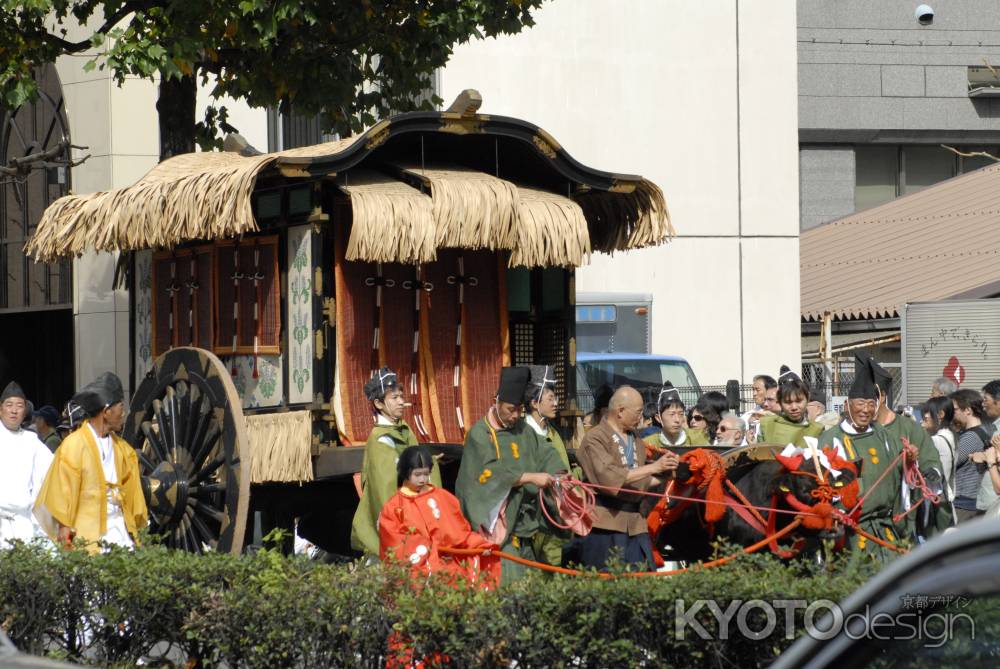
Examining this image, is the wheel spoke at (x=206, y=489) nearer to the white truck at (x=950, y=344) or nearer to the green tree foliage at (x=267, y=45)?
the green tree foliage at (x=267, y=45)

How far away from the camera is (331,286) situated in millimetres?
9469

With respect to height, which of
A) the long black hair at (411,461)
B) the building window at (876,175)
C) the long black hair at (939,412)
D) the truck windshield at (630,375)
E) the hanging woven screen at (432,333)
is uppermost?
the building window at (876,175)

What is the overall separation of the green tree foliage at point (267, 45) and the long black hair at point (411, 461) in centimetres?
446

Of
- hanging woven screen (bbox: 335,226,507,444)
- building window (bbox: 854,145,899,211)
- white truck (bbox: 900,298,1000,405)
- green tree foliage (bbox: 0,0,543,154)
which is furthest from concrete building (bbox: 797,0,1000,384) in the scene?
hanging woven screen (bbox: 335,226,507,444)

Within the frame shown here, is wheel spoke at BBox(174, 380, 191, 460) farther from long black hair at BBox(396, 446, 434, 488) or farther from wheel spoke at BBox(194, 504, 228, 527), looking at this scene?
long black hair at BBox(396, 446, 434, 488)

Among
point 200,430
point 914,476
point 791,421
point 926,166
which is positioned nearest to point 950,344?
point 791,421

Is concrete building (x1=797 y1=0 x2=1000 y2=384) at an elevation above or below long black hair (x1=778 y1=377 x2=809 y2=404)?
above

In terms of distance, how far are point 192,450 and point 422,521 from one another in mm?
2012

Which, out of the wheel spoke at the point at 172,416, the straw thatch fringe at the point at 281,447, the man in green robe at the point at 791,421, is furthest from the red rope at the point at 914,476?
the wheel spoke at the point at 172,416

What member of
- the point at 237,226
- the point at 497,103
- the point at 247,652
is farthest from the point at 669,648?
the point at 497,103

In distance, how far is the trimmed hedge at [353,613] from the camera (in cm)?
589

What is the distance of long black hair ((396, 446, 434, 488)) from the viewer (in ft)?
26.8

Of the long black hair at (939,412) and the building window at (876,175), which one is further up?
the building window at (876,175)

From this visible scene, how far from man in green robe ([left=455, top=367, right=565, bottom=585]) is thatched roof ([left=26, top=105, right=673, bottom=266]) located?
3.27ft
